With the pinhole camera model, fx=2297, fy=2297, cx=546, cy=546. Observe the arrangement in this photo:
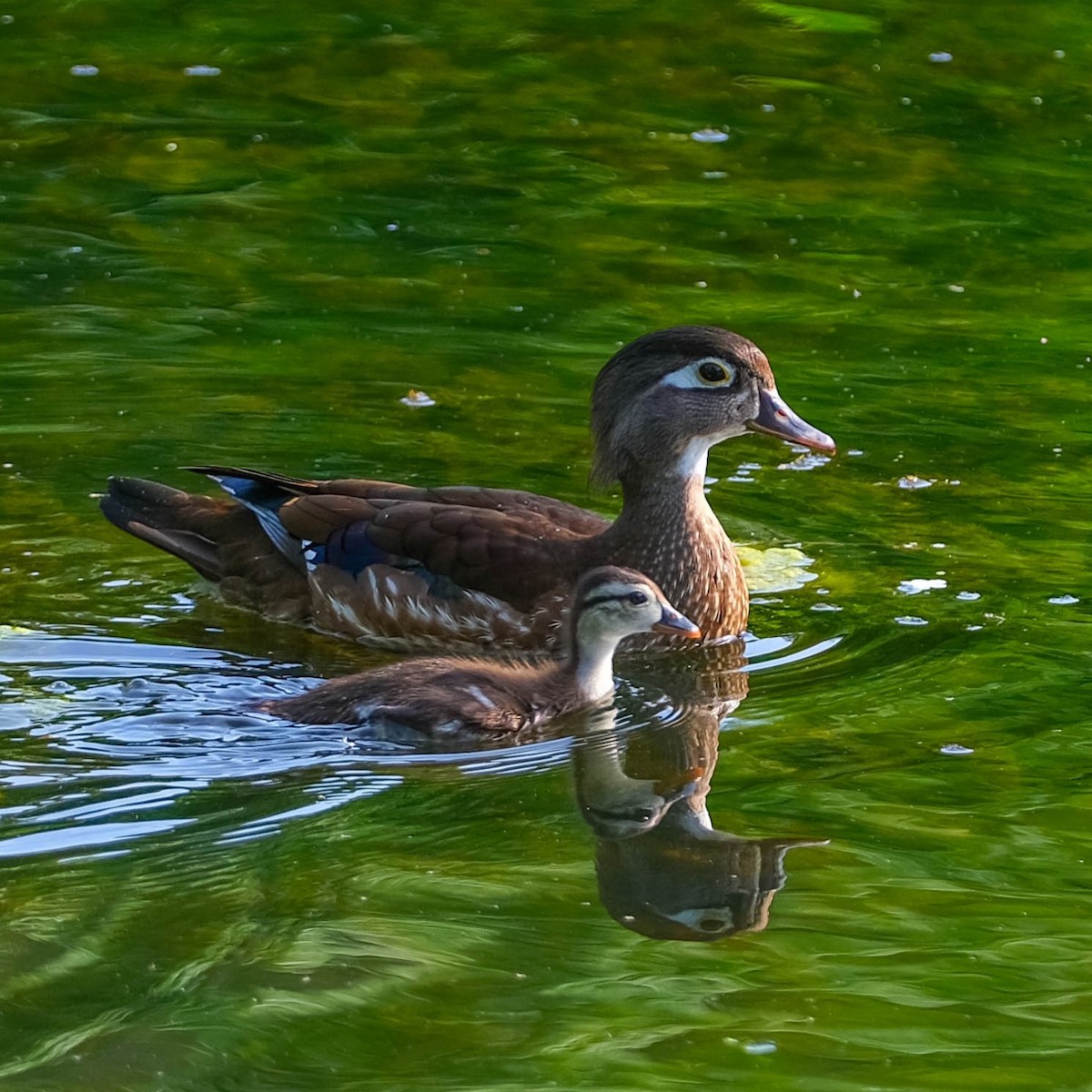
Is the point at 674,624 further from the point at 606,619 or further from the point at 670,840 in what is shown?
the point at 670,840

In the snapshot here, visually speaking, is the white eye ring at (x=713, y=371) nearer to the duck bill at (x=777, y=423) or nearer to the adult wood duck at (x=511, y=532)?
the adult wood duck at (x=511, y=532)

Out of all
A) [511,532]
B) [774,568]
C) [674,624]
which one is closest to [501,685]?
[674,624]

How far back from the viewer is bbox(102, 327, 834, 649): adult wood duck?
8180 millimetres

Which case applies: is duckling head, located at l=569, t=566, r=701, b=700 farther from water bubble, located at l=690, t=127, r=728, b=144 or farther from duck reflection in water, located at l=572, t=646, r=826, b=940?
water bubble, located at l=690, t=127, r=728, b=144

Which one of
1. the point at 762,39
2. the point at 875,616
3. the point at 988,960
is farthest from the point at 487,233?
the point at 988,960

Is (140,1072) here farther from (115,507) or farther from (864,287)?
(864,287)

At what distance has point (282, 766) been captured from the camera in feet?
22.0

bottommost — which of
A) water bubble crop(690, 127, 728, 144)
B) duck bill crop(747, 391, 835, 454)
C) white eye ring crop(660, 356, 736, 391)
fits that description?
water bubble crop(690, 127, 728, 144)

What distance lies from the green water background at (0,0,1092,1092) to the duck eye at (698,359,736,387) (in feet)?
2.84

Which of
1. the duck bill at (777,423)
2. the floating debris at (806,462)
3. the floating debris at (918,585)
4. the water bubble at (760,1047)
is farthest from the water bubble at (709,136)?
the water bubble at (760,1047)

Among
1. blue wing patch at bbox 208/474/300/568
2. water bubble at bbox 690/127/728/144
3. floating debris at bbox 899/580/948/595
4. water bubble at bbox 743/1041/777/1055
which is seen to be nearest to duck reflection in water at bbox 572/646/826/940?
water bubble at bbox 743/1041/777/1055

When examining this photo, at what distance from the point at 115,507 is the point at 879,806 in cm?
351

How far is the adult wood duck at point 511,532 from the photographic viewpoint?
8180mm

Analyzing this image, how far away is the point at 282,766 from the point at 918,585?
2.83 meters
